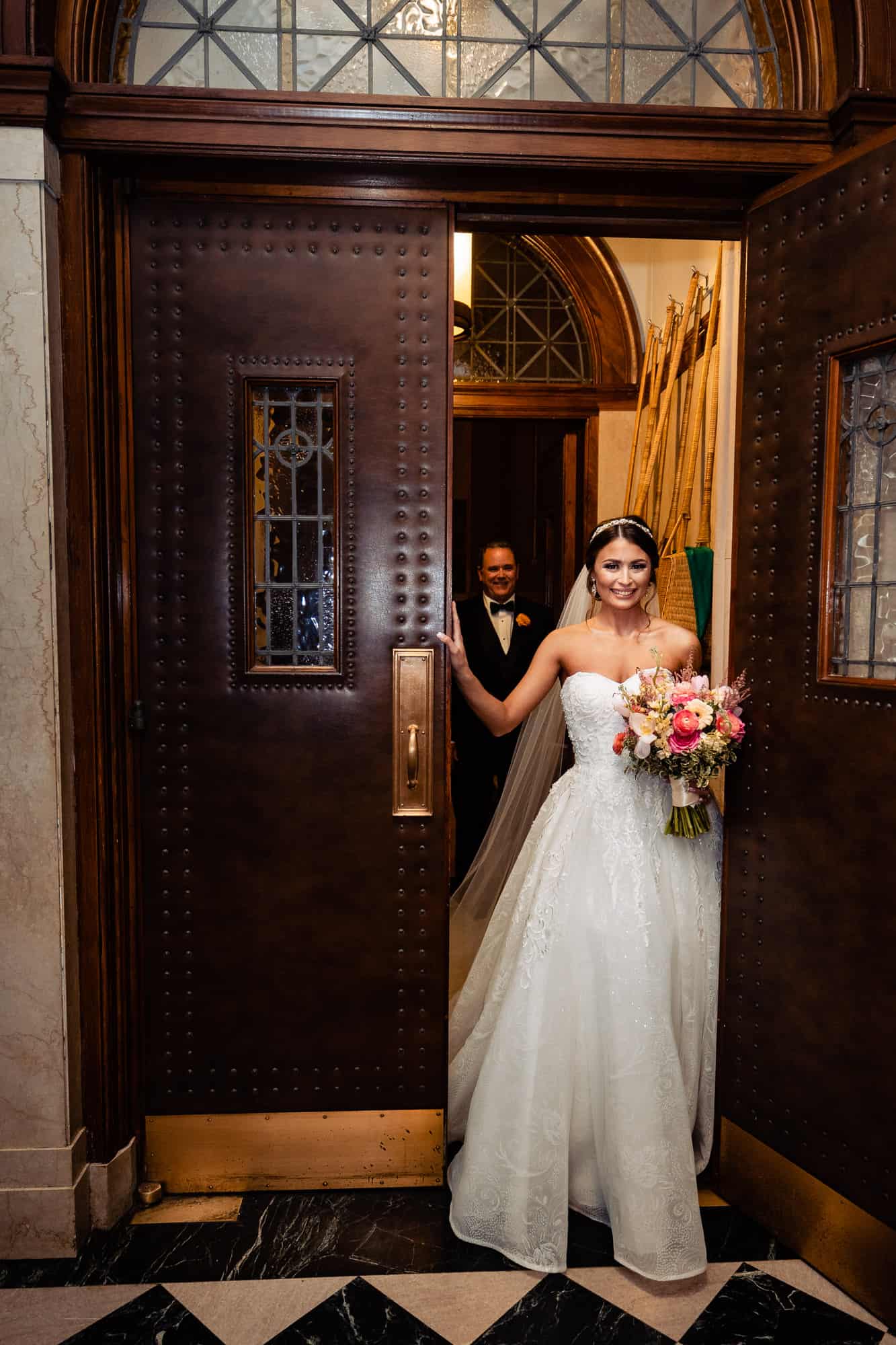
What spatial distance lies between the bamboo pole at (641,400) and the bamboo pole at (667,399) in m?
0.23

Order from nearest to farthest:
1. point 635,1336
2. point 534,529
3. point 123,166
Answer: point 635,1336
point 123,166
point 534,529

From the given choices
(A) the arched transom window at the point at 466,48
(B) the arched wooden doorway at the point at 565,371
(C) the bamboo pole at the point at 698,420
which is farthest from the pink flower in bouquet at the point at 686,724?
(B) the arched wooden doorway at the point at 565,371

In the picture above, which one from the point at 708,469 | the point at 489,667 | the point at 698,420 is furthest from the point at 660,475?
the point at 489,667

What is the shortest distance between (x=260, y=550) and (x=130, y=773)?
0.72 m

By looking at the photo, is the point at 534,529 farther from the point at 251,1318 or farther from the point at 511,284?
the point at 251,1318

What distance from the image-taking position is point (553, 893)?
8.14ft

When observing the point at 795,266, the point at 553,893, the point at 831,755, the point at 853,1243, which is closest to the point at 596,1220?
the point at 853,1243

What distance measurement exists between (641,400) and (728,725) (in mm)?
2756

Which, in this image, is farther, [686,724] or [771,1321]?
[686,724]

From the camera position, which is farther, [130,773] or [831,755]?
[130,773]

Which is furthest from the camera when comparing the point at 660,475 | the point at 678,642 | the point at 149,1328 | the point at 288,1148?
the point at 660,475

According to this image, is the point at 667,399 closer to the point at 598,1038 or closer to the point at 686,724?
the point at 686,724

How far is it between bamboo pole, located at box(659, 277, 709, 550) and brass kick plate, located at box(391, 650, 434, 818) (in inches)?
69.3

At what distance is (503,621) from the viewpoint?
4660 mm
